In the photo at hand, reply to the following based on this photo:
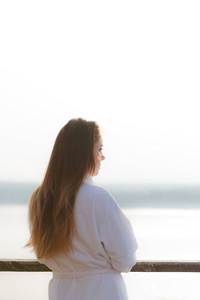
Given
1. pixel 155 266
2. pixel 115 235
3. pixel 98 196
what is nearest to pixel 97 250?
pixel 115 235

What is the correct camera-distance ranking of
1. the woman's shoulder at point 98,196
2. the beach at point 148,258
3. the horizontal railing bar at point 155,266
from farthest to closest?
the beach at point 148,258 → the horizontal railing bar at point 155,266 → the woman's shoulder at point 98,196

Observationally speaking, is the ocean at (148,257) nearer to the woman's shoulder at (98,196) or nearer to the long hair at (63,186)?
the long hair at (63,186)

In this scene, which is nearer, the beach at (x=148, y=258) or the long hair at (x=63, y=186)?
the long hair at (x=63, y=186)

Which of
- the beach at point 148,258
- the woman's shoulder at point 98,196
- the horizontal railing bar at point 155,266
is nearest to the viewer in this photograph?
the woman's shoulder at point 98,196

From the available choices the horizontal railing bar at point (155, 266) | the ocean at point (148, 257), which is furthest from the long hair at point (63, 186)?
the horizontal railing bar at point (155, 266)

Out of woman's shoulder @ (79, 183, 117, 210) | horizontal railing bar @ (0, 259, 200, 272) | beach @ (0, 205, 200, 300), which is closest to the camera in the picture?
woman's shoulder @ (79, 183, 117, 210)

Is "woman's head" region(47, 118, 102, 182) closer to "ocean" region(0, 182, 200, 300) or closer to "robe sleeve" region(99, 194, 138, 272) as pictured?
"robe sleeve" region(99, 194, 138, 272)

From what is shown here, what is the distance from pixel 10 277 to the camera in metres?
7.82

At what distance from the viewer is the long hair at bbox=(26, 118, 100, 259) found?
294 cm

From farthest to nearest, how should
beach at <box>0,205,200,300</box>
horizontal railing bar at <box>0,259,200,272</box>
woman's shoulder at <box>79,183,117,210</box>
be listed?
beach at <box>0,205,200,300</box> → horizontal railing bar at <box>0,259,200,272</box> → woman's shoulder at <box>79,183,117,210</box>

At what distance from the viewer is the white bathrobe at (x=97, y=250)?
292 centimetres

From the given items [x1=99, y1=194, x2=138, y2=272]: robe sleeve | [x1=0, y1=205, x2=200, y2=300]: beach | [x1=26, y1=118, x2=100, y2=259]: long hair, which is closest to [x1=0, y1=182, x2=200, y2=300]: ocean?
[x1=0, y1=205, x2=200, y2=300]: beach

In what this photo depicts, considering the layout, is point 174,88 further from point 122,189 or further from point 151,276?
point 151,276

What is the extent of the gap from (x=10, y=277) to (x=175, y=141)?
34.8m
